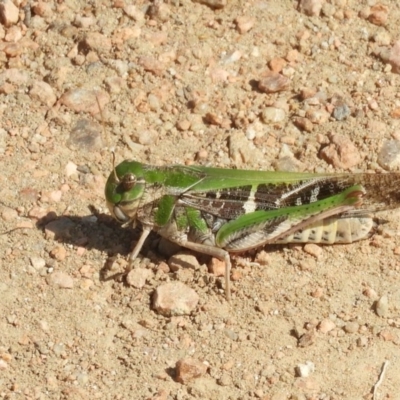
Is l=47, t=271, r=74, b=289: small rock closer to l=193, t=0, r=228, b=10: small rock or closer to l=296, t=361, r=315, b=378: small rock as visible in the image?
l=296, t=361, r=315, b=378: small rock

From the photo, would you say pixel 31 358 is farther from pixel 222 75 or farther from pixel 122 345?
pixel 222 75

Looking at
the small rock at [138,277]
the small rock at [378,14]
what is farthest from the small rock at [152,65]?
the small rock at [138,277]

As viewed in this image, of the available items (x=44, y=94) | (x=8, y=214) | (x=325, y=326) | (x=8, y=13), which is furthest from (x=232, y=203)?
(x=8, y=13)

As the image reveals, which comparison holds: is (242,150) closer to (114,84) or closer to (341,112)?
(341,112)

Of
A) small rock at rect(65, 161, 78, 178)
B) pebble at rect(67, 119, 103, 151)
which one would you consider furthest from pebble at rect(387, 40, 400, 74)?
small rock at rect(65, 161, 78, 178)

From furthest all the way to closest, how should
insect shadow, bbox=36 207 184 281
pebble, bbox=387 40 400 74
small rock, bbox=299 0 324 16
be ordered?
small rock, bbox=299 0 324 16 → pebble, bbox=387 40 400 74 → insect shadow, bbox=36 207 184 281

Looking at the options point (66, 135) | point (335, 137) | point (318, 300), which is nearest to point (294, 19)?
point (335, 137)

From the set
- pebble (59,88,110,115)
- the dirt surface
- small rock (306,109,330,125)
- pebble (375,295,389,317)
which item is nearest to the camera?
the dirt surface
